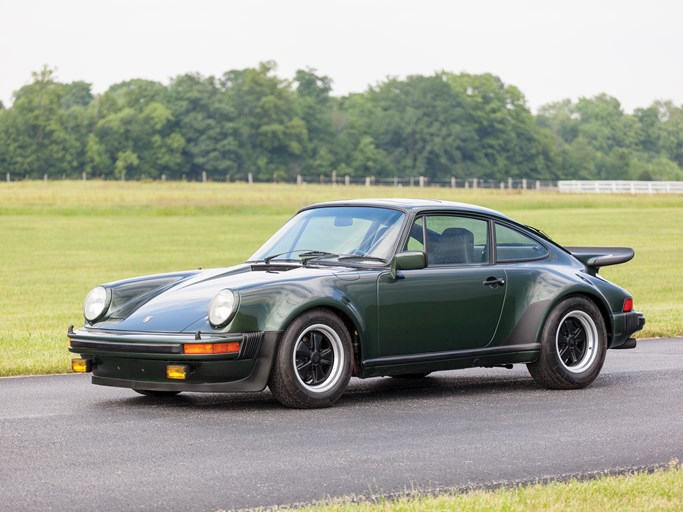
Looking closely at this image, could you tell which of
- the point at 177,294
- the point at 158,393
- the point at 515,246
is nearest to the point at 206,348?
Answer: the point at 177,294

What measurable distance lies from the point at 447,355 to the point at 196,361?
2017 mm

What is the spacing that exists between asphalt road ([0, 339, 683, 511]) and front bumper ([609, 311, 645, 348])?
34 centimetres

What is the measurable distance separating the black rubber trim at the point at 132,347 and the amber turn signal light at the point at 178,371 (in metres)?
0.10

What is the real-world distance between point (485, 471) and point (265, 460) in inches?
47.6

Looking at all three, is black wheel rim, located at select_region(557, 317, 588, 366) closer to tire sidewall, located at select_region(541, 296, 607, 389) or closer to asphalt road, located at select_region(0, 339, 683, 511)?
tire sidewall, located at select_region(541, 296, 607, 389)

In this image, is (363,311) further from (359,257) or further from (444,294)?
(444,294)

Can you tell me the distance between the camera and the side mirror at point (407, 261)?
9242mm

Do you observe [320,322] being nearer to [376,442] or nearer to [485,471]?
[376,442]

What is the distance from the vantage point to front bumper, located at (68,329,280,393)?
27.9 ft

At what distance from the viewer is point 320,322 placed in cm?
884

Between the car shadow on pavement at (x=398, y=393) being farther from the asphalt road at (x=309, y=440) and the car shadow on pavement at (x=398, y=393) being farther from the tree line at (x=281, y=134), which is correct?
the tree line at (x=281, y=134)

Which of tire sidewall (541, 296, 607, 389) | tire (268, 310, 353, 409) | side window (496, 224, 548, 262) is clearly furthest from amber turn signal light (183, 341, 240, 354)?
tire sidewall (541, 296, 607, 389)

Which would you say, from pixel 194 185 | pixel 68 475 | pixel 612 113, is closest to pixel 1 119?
pixel 194 185

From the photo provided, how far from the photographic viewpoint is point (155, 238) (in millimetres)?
40375
